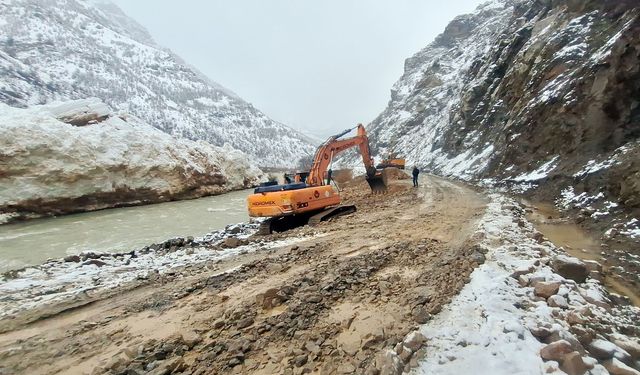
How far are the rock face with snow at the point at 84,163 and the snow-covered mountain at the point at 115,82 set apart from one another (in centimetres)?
6737

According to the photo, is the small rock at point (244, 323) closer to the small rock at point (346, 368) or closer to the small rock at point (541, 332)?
the small rock at point (346, 368)

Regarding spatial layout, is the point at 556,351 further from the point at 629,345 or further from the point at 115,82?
the point at 115,82

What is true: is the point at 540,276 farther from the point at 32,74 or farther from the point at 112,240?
the point at 32,74

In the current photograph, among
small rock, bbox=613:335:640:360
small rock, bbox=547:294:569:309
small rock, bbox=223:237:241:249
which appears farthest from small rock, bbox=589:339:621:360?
small rock, bbox=223:237:241:249

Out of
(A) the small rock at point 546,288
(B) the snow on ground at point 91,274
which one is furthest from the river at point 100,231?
(A) the small rock at point 546,288

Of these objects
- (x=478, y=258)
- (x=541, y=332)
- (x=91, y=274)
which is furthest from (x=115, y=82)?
(x=541, y=332)

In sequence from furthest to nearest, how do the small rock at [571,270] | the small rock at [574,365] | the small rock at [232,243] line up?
the small rock at [232,243] → the small rock at [571,270] → the small rock at [574,365]

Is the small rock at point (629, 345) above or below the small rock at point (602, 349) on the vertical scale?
below

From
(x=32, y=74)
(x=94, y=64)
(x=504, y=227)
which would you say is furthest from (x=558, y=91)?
(x=94, y=64)

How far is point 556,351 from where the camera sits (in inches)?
123

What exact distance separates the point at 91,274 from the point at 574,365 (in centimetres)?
834

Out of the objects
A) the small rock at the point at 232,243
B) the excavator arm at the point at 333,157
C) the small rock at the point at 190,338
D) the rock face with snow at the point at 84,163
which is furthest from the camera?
the rock face with snow at the point at 84,163

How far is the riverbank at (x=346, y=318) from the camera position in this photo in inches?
138

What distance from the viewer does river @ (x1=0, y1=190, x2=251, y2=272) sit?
11672 millimetres
